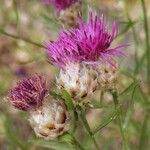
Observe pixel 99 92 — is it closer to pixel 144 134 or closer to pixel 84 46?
pixel 144 134

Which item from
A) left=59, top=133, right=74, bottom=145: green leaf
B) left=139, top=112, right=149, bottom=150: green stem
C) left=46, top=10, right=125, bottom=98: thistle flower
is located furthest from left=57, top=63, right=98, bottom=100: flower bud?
left=139, top=112, right=149, bottom=150: green stem

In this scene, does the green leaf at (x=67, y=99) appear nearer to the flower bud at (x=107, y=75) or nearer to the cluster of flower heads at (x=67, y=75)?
the cluster of flower heads at (x=67, y=75)

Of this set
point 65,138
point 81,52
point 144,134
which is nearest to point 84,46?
point 81,52

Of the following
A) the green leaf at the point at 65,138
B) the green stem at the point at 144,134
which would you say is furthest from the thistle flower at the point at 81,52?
the green stem at the point at 144,134

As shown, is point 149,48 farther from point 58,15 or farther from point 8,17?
point 8,17

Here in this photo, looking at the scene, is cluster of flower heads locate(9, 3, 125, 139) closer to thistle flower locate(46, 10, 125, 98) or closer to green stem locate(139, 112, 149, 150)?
thistle flower locate(46, 10, 125, 98)
